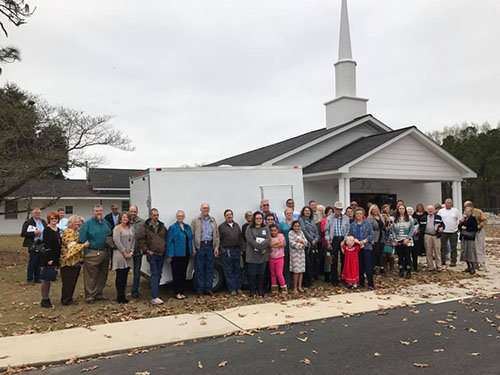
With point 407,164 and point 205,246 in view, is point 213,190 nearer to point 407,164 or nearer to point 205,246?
point 205,246

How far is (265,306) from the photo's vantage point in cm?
784

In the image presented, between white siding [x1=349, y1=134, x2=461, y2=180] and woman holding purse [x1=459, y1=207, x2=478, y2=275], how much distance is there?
181 inches

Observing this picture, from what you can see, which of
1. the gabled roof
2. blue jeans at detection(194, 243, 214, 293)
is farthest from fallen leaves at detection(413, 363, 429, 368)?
the gabled roof

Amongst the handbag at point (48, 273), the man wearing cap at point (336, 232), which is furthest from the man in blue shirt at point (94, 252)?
the man wearing cap at point (336, 232)

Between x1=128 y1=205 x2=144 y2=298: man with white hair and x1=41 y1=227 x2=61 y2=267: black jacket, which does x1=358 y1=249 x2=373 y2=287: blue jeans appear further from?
x1=41 y1=227 x2=61 y2=267: black jacket

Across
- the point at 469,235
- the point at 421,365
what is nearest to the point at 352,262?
the point at 469,235

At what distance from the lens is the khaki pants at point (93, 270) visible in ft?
27.0

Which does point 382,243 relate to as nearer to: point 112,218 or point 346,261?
point 346,261

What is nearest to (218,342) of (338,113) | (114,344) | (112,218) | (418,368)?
(114,344)

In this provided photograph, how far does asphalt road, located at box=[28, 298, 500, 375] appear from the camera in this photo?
488 centimetres

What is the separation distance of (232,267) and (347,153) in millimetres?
8734

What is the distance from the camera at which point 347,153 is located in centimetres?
1611

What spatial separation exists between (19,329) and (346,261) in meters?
6.42

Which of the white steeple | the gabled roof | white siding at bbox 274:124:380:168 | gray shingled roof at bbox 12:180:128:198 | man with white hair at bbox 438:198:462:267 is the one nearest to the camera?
man with white hair at bbox 438:198:462:267
